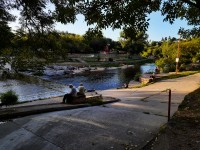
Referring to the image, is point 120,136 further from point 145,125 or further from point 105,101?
point 105,101

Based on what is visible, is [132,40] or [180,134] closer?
[132,40]

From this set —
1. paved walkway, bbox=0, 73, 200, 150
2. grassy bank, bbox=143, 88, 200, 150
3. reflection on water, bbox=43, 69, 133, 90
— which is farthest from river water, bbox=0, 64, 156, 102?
grassy bank, bbox=143, 88, 200, 150

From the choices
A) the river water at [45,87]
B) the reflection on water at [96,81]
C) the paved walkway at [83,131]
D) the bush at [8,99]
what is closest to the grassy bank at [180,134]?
the paved walkway at [83,131]

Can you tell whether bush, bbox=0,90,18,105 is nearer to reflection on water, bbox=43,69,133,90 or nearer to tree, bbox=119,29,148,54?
tree, bbox=119,29,148,54

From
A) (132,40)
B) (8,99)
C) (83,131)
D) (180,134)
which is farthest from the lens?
(8,99)

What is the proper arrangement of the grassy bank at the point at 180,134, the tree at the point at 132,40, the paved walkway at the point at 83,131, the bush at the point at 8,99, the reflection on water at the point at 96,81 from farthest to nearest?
1. the reflection on water at the point at 96,81
2. the bush at the point at 8,99
3. the paved walkway at the point at 83,131
4. the grassy bank at the point at 180,134
5. the tree at the point at 132,40

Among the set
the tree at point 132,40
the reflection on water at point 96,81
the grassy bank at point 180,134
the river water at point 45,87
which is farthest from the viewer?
the reflection on water at point 96,81

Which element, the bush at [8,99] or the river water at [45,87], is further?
the river water at [45,87]

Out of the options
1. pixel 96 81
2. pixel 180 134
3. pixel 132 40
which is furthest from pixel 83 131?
pixel 96 81

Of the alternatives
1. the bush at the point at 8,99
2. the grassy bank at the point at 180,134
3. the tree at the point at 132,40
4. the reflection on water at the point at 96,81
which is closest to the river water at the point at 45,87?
the reflection on water at the point at 96,81

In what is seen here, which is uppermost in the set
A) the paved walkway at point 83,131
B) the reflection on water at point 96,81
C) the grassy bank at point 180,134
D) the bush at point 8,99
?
the grassy bank at point 180,134

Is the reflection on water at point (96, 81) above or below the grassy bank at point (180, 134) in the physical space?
below

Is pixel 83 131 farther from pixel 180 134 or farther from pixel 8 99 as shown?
pixel 8 99

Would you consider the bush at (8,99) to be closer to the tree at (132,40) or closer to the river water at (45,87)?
the river water at (45,87)
